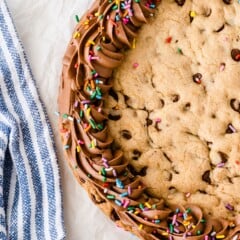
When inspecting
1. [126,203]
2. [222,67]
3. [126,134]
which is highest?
[222,67]

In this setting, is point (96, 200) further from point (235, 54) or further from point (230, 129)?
point (235, 54)

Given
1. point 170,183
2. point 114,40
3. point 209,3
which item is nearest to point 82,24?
point 114,40

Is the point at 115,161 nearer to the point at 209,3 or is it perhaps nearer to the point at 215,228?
the point at 215,228

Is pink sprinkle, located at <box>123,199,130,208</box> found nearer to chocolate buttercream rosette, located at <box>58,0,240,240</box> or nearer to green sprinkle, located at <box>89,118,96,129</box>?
chocolate buttercream rosette, located at <box>58,0,240,240</box>

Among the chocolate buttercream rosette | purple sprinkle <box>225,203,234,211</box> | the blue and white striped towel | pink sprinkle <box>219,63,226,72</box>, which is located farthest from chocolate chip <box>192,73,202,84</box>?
the blue and white striped towel

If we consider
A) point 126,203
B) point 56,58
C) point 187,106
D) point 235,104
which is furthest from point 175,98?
point 56,58

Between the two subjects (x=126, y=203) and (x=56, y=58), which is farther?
(x=56, y=58)
